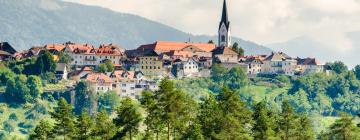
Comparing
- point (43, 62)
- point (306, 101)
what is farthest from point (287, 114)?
point (306, 101)

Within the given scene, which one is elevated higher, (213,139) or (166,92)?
(166,92)

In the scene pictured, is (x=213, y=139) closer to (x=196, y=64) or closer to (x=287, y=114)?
(x=287, y=114)

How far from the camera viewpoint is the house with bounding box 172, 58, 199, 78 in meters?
162

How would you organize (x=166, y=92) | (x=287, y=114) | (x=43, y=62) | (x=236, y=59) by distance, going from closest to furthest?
(x=166, y=92)
(x=287, y=114)
(x=43, y=62)
(x=236, y=59)

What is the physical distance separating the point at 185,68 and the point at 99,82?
25.2 m

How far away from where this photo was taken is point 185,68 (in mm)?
162750

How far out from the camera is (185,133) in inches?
2275

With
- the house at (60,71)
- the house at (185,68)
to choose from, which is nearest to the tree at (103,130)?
the house at (60,71)

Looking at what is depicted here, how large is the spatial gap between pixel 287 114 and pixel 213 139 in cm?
1239

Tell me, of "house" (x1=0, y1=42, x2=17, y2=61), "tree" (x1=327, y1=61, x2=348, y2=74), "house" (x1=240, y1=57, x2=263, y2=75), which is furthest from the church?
"house" (x1=0, y1=42, x2=17, y2=61)

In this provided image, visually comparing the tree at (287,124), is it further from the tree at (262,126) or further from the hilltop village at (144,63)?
→ the hilltop village at (144,63)

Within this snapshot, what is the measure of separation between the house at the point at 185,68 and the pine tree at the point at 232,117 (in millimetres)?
97732

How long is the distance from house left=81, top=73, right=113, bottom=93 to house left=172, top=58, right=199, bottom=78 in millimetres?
19847

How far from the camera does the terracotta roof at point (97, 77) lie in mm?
143875
